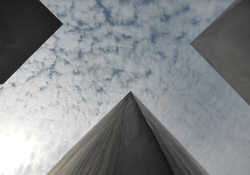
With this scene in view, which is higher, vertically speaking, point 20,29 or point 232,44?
point 20,29

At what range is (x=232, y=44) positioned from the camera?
13.6 feet

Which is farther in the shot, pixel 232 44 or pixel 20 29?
pixel 232 44

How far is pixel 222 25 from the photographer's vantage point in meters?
4.01

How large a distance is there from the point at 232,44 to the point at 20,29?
4954 millimetres

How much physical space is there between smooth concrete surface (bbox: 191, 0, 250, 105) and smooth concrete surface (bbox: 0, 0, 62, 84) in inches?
152

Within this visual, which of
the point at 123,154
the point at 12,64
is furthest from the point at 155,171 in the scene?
the point at 12,64

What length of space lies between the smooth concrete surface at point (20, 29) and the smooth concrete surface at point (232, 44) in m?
3.87

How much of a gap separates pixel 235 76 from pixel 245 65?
17.5 inches

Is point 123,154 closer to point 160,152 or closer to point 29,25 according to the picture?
point 160,152

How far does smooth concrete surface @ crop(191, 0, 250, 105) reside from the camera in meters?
3.73

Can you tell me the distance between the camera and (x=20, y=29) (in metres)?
3.34

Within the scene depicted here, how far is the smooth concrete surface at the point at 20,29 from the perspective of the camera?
3072 mm

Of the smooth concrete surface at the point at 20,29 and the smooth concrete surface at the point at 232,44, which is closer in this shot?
the smooth concrete surface at the point at 20,29

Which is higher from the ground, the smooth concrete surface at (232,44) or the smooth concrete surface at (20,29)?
the smooth concrete surface at (20,29)
